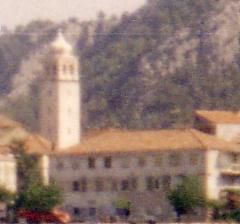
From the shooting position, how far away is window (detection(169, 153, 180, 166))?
134 m

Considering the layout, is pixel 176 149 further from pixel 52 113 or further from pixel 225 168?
pixel 52 113

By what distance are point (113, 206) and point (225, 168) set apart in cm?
884

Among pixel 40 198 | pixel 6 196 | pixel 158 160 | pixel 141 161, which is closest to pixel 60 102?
pixel 141 161

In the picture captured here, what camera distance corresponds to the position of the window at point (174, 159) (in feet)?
438

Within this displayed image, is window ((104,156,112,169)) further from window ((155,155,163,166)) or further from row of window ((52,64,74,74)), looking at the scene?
row of window ((52,64,74,74))

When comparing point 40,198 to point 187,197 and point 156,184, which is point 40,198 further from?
point 156,184

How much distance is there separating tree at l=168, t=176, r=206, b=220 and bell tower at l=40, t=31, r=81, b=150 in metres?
32.3

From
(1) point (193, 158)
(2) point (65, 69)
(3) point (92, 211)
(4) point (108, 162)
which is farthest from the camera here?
(2) point (65, 69)

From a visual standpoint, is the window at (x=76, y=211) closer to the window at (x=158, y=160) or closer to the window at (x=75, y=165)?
the window at (x=75, y=165)

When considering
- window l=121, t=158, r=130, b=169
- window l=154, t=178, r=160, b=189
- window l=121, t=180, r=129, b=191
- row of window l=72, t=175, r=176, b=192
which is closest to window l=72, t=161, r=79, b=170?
row of window l=72, t=175, r=176, b=192

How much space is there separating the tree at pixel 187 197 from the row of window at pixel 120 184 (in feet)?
20.8

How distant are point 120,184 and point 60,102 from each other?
2826 centimetres

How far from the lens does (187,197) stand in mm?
125875

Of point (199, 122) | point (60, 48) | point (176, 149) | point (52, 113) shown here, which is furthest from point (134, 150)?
point (60, 48)
